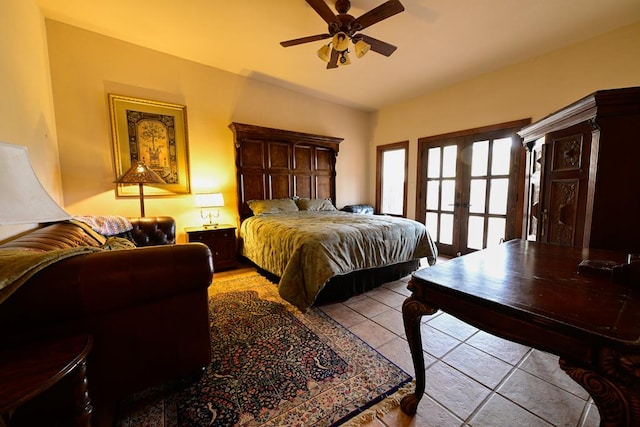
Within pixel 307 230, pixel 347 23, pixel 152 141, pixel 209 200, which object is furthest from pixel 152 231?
pixel 347 23

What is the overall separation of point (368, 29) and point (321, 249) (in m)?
2.41

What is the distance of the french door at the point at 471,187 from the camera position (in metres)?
3.61

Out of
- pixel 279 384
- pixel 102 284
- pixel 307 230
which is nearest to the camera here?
pixel 102 284

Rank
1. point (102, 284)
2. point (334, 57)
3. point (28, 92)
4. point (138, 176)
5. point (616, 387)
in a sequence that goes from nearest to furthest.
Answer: point (616, 387)
point (102, 284)
point (28, 92)
point (334, 57)
point (138, 176)

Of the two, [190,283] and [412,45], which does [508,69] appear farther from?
[190,283]

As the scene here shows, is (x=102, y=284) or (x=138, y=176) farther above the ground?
(x=138, y=176)

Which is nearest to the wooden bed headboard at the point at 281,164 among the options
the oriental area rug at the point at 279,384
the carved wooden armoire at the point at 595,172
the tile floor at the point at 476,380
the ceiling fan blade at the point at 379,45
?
the ceiling fan blade at the point at 379,45

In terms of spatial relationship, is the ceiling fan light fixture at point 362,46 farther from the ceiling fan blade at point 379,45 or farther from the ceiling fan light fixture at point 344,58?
the ceiling fan light fixture at point 344,58

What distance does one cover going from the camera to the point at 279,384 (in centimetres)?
148

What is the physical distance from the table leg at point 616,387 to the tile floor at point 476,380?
76 centimetres

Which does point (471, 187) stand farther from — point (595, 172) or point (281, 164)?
point (281, 164)

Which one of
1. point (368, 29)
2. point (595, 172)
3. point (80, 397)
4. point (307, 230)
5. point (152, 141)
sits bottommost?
point (80, 397)

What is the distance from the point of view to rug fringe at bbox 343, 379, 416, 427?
1251mm

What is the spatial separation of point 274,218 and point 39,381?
2739mm
